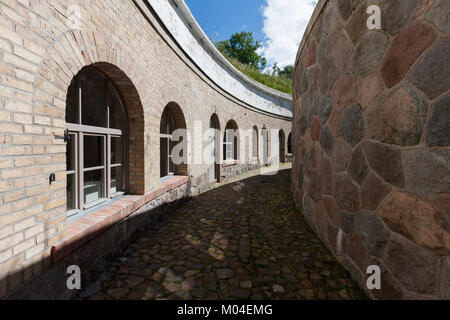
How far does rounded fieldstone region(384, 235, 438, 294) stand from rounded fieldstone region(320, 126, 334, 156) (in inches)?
51.4

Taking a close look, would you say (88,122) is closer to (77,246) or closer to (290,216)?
(77,246)

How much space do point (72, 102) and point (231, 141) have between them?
7.14 meters

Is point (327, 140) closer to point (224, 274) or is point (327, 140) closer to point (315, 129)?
point (315, 129)

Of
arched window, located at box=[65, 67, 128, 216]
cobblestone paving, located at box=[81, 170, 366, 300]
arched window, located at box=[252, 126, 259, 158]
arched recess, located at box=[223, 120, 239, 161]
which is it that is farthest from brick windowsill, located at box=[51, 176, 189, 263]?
arched window, located at box=[252, 126, 259, 158]

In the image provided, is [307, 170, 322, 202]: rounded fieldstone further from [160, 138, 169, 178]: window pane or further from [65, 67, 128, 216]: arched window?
[160, 138, 169, 178]: window pane

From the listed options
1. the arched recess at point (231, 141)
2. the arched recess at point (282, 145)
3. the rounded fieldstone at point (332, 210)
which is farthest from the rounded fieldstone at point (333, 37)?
the arched recess at point (282, 145)

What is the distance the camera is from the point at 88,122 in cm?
297

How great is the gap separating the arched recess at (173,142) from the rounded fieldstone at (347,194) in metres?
3.64

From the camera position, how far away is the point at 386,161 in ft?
Answer: 5.65

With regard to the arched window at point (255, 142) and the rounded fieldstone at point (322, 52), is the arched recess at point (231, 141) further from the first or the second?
the rounded fieldstone at point (322, 52)

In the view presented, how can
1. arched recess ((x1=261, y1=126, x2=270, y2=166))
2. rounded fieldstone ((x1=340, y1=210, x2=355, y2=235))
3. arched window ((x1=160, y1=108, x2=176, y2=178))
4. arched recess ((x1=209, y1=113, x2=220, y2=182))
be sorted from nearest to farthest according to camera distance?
rounded fieldstone ((x1=340, y1=210, x2=355, y2=235))
arched window ((x1=160, y1=108, x2=176, y2=178))
arched recess ((x1=209, y1=113, x2=220, y2=182))
arched recess ((x1=261, y1=126, x2=270, y2=166))

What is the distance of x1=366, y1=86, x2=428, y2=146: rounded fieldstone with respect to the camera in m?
1.46

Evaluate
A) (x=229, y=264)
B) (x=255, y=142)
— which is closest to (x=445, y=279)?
(x=229, y=264)

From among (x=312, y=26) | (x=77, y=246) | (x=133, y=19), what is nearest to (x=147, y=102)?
(x=133, y=19)
